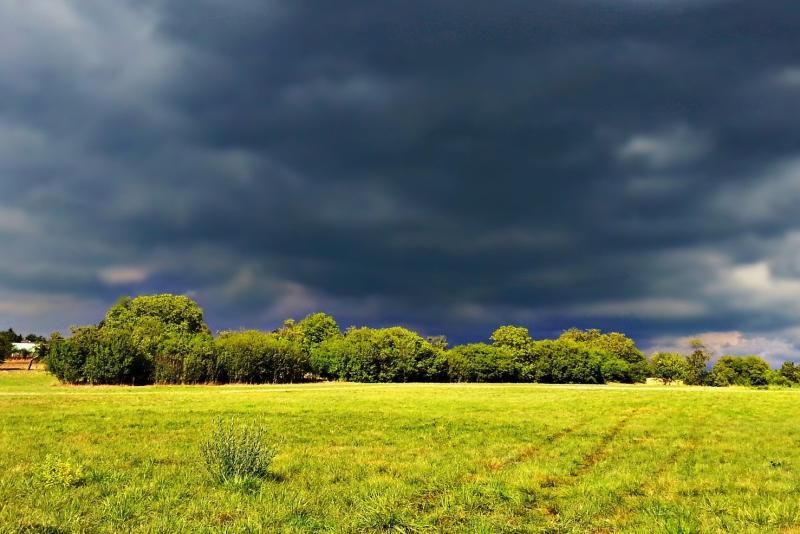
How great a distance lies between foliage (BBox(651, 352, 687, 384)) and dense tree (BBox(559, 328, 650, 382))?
12.3ft

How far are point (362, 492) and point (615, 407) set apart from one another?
103 feet

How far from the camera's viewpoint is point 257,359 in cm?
8819

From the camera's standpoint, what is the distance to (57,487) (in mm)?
10656

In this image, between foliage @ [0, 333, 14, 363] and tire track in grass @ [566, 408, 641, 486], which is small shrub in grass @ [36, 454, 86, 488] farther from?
foliage @ [0, 333, 14, 363]

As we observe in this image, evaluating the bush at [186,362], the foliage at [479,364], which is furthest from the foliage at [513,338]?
the bush at [186,362]

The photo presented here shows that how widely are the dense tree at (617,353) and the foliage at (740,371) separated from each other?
1723 cm

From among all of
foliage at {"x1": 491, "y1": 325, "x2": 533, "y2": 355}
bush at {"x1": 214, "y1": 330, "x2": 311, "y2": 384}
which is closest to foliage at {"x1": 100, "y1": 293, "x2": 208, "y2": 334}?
bush at {"x1": 214, "y1": 330, "x2": 311, "y2": 384}

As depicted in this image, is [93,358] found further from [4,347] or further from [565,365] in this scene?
[565,365]

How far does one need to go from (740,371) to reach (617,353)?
29.9 metres

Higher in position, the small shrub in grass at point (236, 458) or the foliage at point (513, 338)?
the foliage at point (513, 338)

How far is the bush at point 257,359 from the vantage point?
84312 mm

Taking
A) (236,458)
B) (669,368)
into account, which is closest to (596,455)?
(236,458)

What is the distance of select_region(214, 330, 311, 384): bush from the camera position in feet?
277

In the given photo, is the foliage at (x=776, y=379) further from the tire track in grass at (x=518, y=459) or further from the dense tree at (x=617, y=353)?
the tire track in grass at (x=518, y=459)
